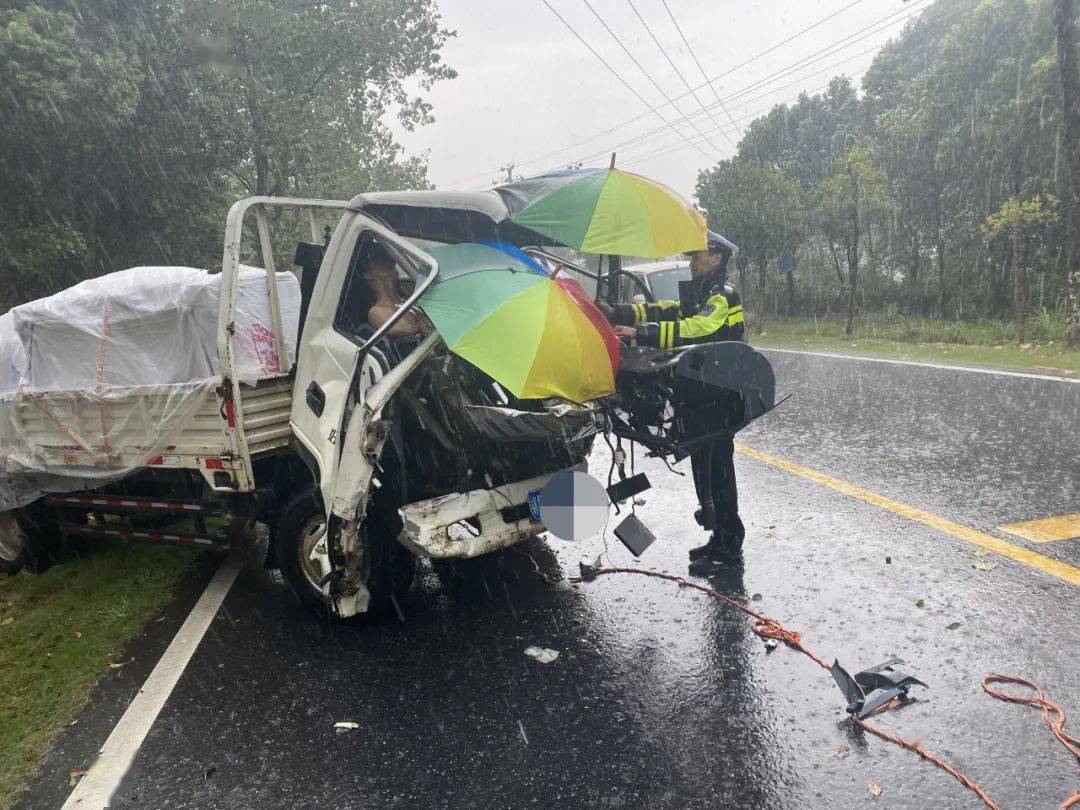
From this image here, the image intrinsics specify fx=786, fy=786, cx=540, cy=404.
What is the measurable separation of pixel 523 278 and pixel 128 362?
9.31 feet

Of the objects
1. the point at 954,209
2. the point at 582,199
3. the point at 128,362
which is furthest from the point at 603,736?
the point at 954,209

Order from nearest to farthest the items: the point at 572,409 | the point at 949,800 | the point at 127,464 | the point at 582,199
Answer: the point at 949,800 < the point at 572,409 < the point at 582,199 < the point at 127,464

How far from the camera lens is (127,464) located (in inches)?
192

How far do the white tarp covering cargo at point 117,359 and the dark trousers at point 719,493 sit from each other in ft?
8.79

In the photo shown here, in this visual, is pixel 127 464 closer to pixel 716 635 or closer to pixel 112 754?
pixel 112 754

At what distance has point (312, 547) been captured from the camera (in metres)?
4.43

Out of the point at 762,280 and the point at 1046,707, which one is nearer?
the point at 1046,707

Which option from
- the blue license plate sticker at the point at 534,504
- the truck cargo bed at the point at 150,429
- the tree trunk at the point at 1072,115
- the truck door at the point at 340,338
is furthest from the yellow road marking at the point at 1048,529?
the tree trunk at the point at 1072,115

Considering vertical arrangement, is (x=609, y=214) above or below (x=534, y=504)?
above

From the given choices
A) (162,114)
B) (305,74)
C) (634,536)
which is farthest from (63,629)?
(305,74)

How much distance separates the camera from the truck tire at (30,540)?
5.72 metres

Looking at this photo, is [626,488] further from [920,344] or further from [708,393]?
[920,344]

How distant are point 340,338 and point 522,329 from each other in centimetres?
132

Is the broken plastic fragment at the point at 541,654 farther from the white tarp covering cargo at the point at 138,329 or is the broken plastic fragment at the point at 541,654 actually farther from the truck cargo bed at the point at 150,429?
the white tarp covering cargo at the point at 138,329
